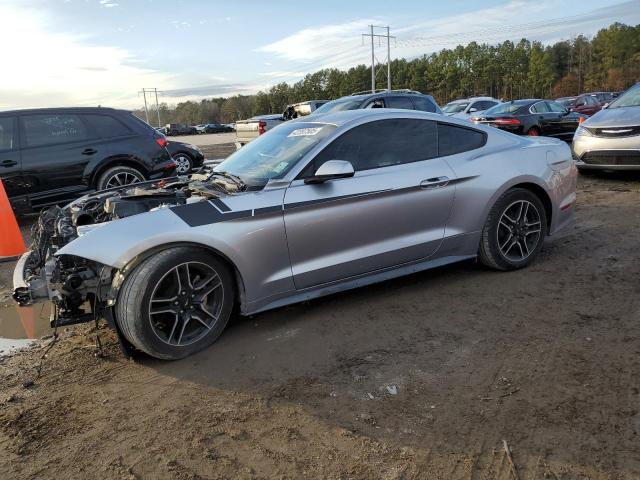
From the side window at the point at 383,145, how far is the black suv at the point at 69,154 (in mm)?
4984

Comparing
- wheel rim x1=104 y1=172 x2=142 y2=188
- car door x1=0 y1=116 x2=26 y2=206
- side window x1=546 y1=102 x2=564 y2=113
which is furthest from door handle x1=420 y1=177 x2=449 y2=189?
side window x1=546 y1=102 x2=564 y2=113

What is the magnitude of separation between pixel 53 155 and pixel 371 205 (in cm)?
570

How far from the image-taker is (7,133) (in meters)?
7.36

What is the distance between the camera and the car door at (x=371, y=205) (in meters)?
3.70

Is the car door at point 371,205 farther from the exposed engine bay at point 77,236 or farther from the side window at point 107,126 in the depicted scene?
the side window at point 107,126

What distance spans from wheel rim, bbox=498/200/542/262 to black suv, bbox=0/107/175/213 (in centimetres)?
558

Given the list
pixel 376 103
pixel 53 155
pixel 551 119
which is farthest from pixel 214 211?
pixel 551 119

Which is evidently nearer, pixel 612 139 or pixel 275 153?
pixel 275 153

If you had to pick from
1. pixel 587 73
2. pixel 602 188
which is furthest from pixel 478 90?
pixel 602 188

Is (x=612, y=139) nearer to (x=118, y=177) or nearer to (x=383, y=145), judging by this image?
Answer: (x=383, y=145)

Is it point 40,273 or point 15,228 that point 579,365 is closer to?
point 40,273

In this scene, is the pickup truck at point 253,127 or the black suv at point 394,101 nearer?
the black suv at point 394,101

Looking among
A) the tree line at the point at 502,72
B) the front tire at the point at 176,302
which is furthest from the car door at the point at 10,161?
the tree line at the point at 502,72

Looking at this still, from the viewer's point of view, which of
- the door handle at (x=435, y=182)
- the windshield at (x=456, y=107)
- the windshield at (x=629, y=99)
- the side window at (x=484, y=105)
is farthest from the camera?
the windshield at (x=456, y=107)
